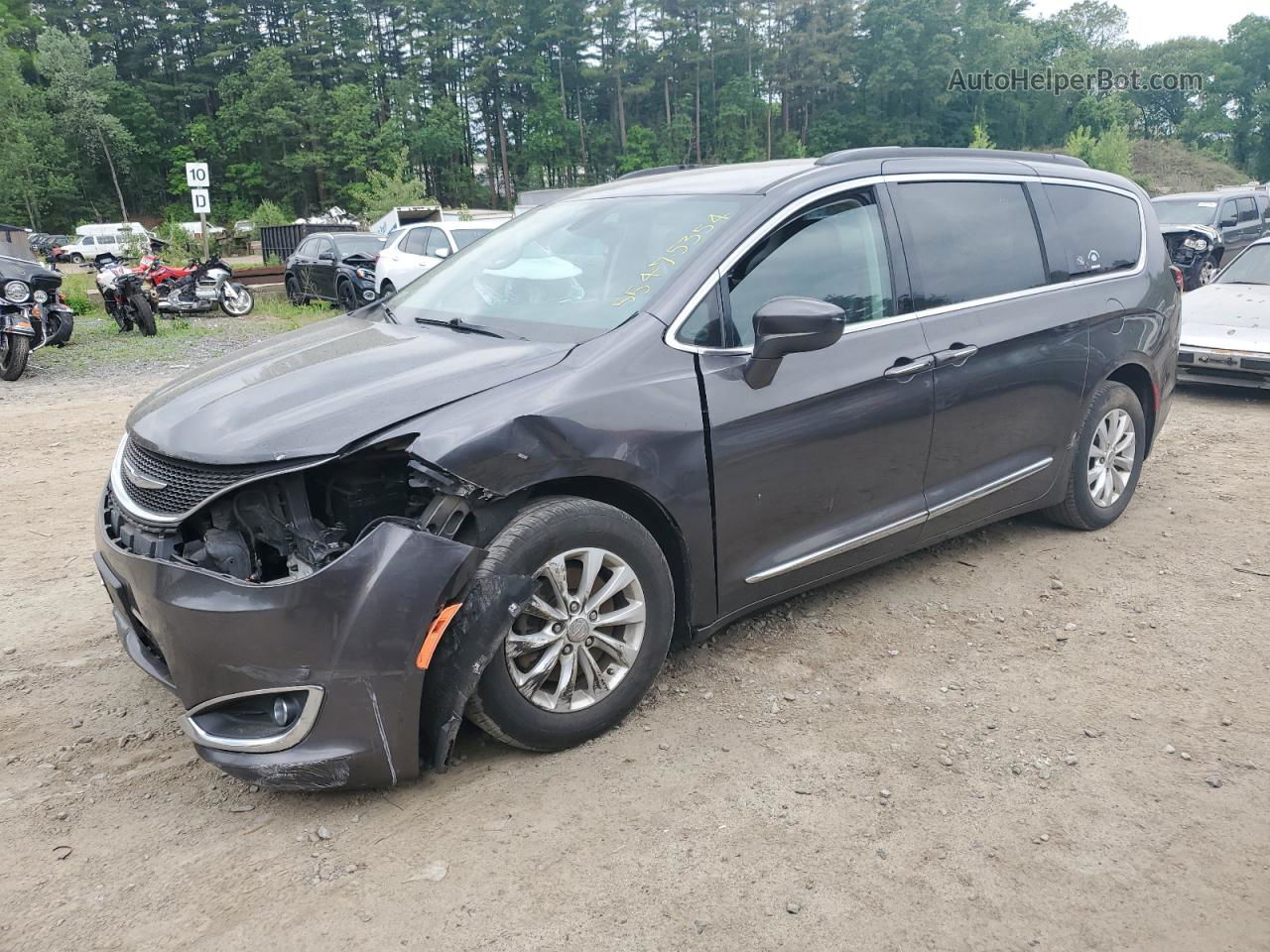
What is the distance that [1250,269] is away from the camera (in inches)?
365

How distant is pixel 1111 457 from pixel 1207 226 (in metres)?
13.2

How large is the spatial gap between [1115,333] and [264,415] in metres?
3.85

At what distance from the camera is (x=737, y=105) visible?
69750 millimetres

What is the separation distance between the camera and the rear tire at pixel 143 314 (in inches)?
514

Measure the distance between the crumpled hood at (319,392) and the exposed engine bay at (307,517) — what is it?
108 mm

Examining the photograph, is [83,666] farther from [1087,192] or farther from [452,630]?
[1087,192]

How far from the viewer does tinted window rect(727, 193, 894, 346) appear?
A: 328 cm

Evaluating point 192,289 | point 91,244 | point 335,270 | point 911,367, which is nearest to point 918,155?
point 911,367

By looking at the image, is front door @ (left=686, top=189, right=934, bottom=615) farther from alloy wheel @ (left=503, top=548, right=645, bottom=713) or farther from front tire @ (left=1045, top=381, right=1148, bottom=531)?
front tire @ (left=1045, top=381, right=1148, bottom=531)

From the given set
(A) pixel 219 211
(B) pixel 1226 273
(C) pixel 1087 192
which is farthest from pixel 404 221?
(A) pixel 219 211

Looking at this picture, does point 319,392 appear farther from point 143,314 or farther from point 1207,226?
point 1207,226

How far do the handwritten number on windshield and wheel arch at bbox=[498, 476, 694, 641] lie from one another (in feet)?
2.20

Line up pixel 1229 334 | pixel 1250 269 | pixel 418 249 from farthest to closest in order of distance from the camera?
pixel 418 249 → pixel 1250 269 → pixel 1229 334

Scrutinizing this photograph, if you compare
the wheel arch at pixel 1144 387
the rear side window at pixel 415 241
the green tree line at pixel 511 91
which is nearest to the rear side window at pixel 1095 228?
the wheel arch at pixel 1144 387
